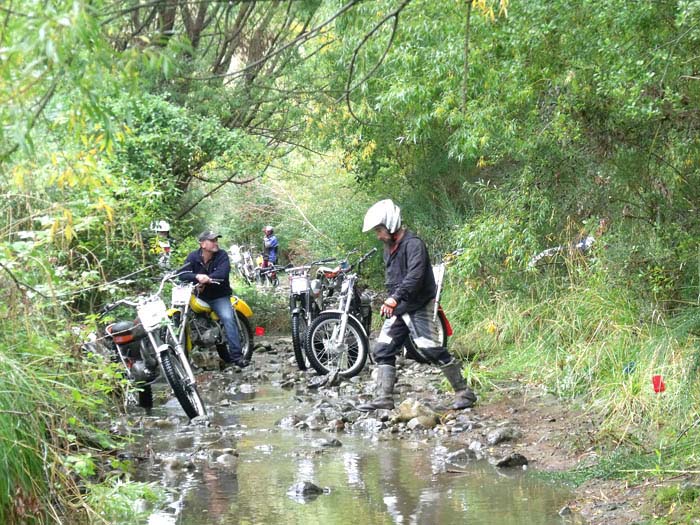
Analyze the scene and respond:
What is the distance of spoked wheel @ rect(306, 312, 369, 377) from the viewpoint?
37.6ft

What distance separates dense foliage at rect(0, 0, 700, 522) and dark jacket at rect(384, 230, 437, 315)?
1092 mm

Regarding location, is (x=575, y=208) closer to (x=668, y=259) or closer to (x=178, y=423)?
(x=668, y=259)

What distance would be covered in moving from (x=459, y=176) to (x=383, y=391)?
7.02 metres

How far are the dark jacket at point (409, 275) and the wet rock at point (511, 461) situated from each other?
2363mm

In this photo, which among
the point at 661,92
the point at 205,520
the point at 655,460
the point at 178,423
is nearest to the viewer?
the point at 205,520

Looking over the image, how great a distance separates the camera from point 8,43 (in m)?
3.90

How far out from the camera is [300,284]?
12.8 m

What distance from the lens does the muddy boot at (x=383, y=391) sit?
9656 mm

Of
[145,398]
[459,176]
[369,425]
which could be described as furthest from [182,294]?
[459,176]

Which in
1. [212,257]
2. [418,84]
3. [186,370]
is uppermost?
[418,84]

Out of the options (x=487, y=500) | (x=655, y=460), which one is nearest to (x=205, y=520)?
(x=487, y=500)

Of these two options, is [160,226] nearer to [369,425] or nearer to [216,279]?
[216,279]

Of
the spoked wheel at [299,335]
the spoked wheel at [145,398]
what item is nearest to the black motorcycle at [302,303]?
the spoked wheel at [299,335]

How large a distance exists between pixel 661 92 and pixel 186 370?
186 inches
